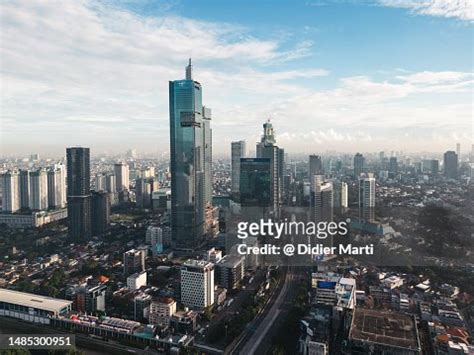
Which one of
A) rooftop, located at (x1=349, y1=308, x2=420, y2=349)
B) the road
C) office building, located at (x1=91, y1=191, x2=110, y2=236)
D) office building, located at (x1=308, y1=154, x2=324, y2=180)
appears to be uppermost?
office building, located at (x1=308, y1=154, x2=324, y2=180)

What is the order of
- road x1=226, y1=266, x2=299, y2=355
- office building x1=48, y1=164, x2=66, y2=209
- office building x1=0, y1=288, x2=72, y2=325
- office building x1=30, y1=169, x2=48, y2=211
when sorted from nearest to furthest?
1. road x1=226, y1=266, x2=299, y2=355
2. office building x1=0, y1=288, x2=72, y2=325
3. office building x1=30, y1=169, x2=48, y2=211
4. office building x1=48, y1=164, x2=66, y2=209

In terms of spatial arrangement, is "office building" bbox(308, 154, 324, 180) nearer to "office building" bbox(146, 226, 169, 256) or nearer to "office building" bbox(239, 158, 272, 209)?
"office building" bbox(239, 158, 272, 209)

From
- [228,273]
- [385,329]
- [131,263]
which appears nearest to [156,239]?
[131,263]

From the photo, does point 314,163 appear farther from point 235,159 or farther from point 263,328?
point 263,328

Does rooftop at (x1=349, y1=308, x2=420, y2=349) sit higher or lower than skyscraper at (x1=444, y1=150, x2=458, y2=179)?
lower

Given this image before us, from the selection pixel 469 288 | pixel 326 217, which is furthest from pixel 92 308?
pixel 469 288

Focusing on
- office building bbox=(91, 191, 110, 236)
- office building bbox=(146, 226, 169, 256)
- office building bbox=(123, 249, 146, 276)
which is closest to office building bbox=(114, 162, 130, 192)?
office building bbox=(91, 191, 110, 236)
